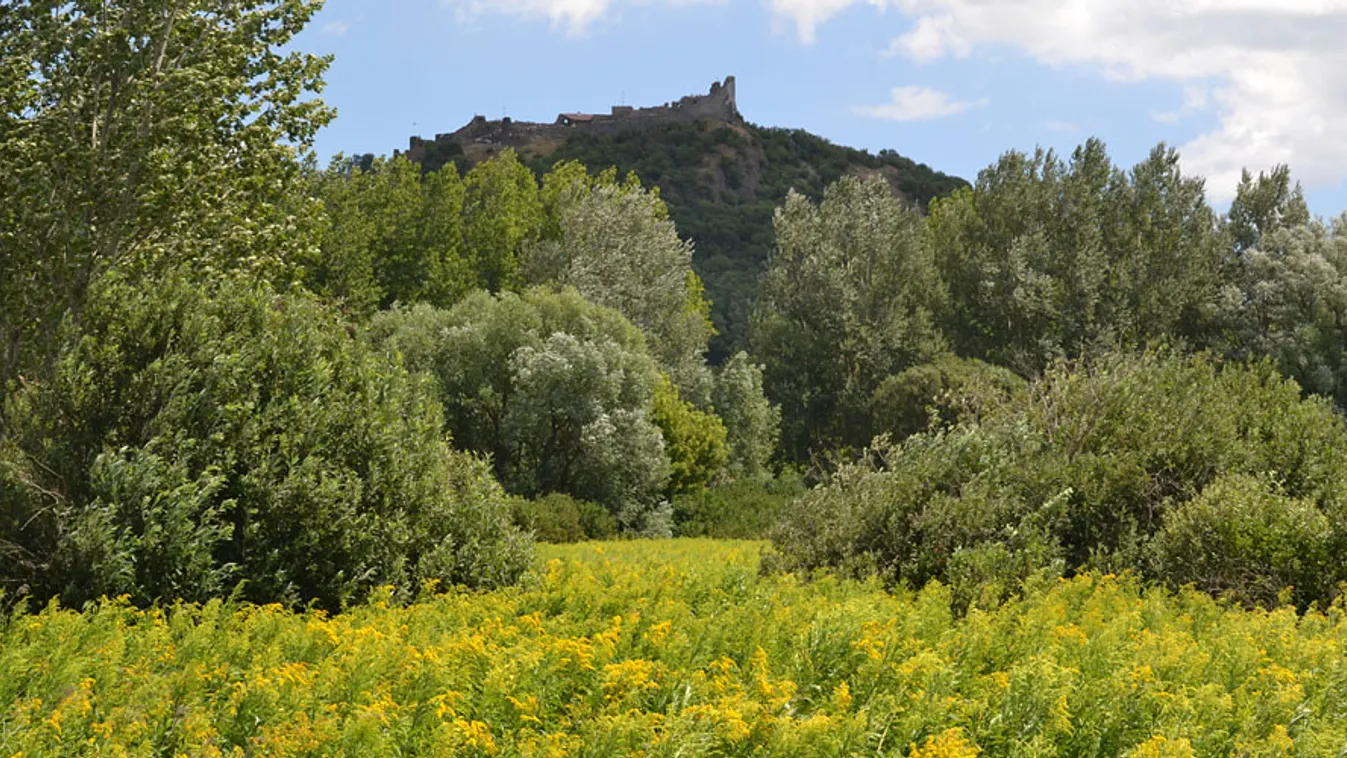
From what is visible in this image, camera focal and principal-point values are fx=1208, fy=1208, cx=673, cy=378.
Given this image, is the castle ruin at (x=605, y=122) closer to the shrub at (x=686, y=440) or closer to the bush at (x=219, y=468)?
the shrub at (x=686, y=440)

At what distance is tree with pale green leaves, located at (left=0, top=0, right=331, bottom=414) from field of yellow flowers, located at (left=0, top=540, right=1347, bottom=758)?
241 inches

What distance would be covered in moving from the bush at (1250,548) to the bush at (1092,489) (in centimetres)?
2

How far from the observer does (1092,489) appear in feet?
43.8

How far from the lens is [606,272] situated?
4678 cm

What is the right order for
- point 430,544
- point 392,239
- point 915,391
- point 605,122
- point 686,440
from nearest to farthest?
point 430,544, point 686,440, point 915,391, point 392,239, point 605,122

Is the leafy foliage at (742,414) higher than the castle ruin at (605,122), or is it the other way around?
the castle ruin at (605,122)

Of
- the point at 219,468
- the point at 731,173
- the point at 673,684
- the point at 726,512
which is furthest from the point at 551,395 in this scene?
the point at 731,173

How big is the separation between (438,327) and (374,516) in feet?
86.2

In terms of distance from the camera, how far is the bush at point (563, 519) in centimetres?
2853

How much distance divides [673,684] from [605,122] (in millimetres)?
105930

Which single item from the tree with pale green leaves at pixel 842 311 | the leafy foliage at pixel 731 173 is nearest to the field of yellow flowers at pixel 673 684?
the tree with pale green leaves at pixel 842 311

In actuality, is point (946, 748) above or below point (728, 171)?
below

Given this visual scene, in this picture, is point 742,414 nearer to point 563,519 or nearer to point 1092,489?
point 563,519

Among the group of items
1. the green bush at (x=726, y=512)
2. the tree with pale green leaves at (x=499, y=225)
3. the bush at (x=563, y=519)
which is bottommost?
the green bush at (x=726, y=512)
